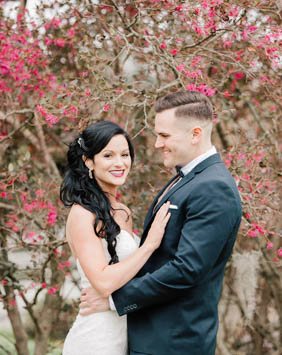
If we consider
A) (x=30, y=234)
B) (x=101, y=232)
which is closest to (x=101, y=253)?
(x=101, y=232)

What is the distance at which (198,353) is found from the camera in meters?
2.24

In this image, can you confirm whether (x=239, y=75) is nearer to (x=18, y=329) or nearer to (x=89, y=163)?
(x=89, y=163)

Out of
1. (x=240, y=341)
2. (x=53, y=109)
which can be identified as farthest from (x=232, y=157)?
(x=240, y=341)

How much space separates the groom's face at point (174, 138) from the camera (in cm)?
237

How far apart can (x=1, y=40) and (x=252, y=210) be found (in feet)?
8.66

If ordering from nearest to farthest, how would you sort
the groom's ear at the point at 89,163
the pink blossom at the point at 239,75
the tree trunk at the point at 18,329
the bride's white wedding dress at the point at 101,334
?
the bride's white wedding dress at the point at 101,334
the groom's ear at the point at 89,163
the pink blossom at the point at 239,75
the tree trunk at the point at 18,329

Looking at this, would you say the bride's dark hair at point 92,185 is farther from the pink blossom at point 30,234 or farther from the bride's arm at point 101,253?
the pink blossom at point 30,234

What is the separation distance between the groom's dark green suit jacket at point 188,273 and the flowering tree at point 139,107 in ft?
3.73

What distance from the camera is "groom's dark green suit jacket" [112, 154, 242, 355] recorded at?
2113 mm

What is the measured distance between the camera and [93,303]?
2553 millimetres

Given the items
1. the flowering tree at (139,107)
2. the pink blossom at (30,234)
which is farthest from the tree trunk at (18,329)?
the pink blossom at (30,234)

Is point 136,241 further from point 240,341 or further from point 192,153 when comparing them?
point 240,341

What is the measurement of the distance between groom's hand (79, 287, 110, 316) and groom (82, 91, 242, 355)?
178mm

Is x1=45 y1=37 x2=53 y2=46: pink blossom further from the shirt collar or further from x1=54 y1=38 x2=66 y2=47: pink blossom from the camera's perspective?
the shirt collar
